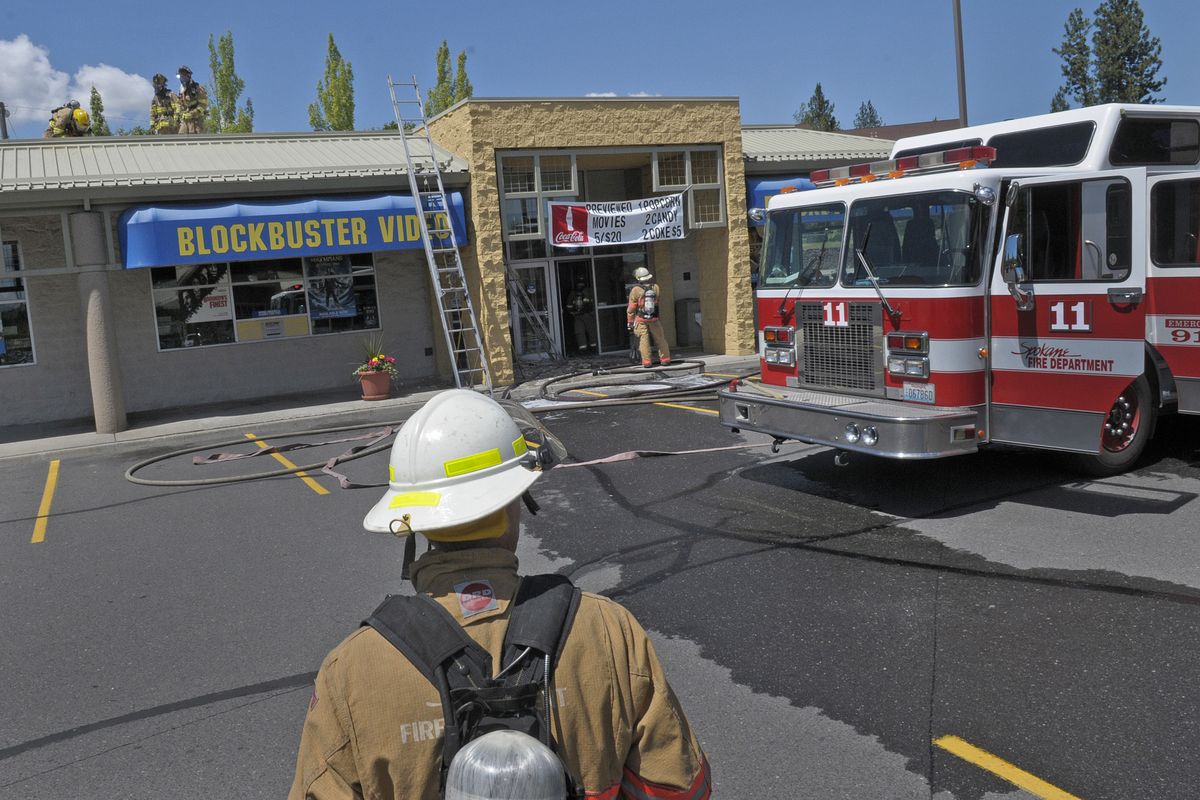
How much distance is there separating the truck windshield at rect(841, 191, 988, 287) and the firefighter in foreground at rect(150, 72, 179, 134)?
18.6 metres

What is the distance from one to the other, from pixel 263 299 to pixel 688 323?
843 cm

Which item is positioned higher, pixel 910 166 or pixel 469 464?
pixel 910 166

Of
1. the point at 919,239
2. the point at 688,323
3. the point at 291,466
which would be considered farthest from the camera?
the point at 688,323

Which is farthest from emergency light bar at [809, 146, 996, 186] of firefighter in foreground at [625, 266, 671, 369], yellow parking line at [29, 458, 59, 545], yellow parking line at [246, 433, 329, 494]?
firefighter in foreground at [625, 266, 671, 369]

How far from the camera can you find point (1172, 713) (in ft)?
14.1

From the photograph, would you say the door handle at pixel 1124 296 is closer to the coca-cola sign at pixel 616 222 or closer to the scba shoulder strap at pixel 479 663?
the scba shoulder strap at pixel 479 663

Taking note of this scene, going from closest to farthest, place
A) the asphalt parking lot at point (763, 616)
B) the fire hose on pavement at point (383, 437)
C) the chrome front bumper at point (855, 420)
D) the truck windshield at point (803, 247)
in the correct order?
the asphalt parking lot at point (763, 616) → the chrome front bumper at point (855, 420) → the truck windshield at point (803, 247) → the fire hose on pavement at point (383, 437)

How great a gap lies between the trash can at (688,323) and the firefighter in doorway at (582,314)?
6.21ft

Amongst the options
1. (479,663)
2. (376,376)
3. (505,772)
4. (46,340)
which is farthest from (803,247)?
(46,340)

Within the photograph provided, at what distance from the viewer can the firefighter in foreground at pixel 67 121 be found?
19359 millimetres

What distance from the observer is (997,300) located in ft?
25.2

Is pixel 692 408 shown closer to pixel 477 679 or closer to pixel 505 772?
pixel 477 679

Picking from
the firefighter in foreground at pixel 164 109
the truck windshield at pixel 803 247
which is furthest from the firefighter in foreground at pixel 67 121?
the truck windshield at pixel 803 247

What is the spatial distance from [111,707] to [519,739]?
418 cm
